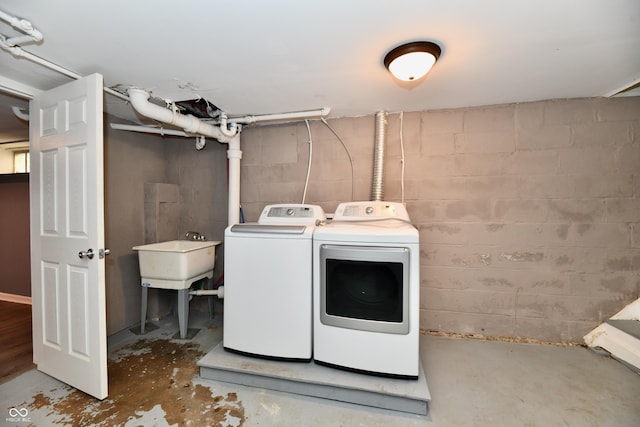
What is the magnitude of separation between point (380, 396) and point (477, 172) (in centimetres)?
200

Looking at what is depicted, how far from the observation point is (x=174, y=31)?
4.59 feet

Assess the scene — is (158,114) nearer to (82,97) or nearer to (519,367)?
(82,97)

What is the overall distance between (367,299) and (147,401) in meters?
1.54

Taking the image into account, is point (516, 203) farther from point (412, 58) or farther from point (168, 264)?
point (168, 264)

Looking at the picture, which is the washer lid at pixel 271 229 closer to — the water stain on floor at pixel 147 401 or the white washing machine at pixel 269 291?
the white washing machine at pixel 269 291

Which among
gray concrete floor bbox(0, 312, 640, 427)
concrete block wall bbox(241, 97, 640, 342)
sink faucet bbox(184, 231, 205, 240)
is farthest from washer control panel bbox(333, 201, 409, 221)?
sink faucet bbox(184, 231, 205, 240)

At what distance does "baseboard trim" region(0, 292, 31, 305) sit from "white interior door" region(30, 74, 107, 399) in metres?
Answer: 2.23

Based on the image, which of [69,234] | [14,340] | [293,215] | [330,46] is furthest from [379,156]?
[14,340]

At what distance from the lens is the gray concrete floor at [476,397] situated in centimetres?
155

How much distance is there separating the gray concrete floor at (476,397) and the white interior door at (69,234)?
0.83 ft

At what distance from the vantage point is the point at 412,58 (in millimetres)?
1549

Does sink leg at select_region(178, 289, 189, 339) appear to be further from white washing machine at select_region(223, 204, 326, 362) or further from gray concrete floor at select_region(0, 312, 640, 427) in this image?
white washing machine at select_region(223, 204, 326, 362)

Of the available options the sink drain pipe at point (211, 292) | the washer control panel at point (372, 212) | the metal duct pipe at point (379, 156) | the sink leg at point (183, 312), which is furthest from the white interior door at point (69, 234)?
the metal duct pipe at point (379, 156)

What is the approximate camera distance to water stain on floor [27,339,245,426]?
156 cm
